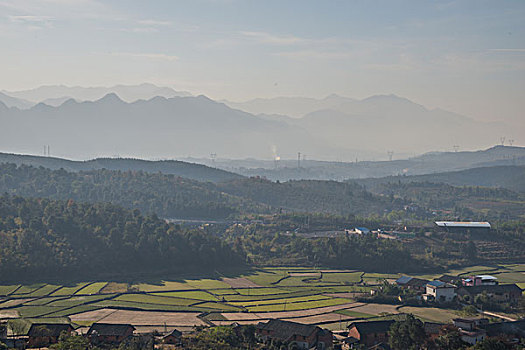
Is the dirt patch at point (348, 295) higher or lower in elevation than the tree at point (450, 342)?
lower

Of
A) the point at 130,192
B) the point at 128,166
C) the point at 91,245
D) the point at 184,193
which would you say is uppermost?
the point at 128,166

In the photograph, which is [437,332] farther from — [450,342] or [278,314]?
[278,314]

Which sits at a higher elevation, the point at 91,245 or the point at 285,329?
the point at 91,245

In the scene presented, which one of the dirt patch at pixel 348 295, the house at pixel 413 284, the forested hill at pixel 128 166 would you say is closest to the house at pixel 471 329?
the house at pixel 413 284

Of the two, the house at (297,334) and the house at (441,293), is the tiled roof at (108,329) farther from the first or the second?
the house at (441,293)

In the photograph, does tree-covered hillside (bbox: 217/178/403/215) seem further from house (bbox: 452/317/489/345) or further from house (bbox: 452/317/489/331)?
house (bbox: 452/317/489/345)

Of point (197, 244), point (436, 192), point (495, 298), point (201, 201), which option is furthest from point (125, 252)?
point (436, 192)

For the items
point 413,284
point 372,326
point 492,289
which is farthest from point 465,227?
point 372,326
